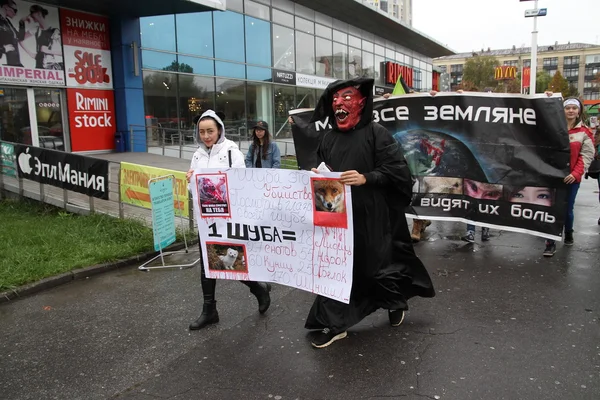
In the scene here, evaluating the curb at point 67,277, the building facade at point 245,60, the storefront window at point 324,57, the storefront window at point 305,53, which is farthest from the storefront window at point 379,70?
the curb at point 67,277

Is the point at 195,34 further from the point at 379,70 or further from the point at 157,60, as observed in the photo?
the point at 379,70

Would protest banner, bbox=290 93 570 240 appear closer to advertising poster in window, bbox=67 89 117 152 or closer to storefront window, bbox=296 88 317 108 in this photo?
advertising poster in window, bbox=67 89 117 152

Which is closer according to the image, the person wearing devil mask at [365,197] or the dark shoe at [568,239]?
the person wearing devil mask at [365,197]

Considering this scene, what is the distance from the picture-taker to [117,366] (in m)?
3.61

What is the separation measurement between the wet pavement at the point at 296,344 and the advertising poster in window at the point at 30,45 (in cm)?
1128

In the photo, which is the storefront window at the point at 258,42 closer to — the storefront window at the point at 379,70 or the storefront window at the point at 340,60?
the storefront window at the point at 340,60

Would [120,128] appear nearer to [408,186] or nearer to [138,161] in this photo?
[138,161]

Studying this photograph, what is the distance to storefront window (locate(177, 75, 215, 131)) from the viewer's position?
1888 centimetres

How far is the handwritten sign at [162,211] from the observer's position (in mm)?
6254

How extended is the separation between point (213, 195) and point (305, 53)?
75.6 ft

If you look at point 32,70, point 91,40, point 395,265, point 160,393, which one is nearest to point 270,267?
point 395,265

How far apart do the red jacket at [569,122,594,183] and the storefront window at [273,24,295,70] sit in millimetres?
18816

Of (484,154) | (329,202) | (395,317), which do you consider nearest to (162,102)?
(484,154)

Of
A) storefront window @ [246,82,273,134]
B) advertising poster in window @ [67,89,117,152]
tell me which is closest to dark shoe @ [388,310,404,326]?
advertising poster in window @ [67,89,117,152]
